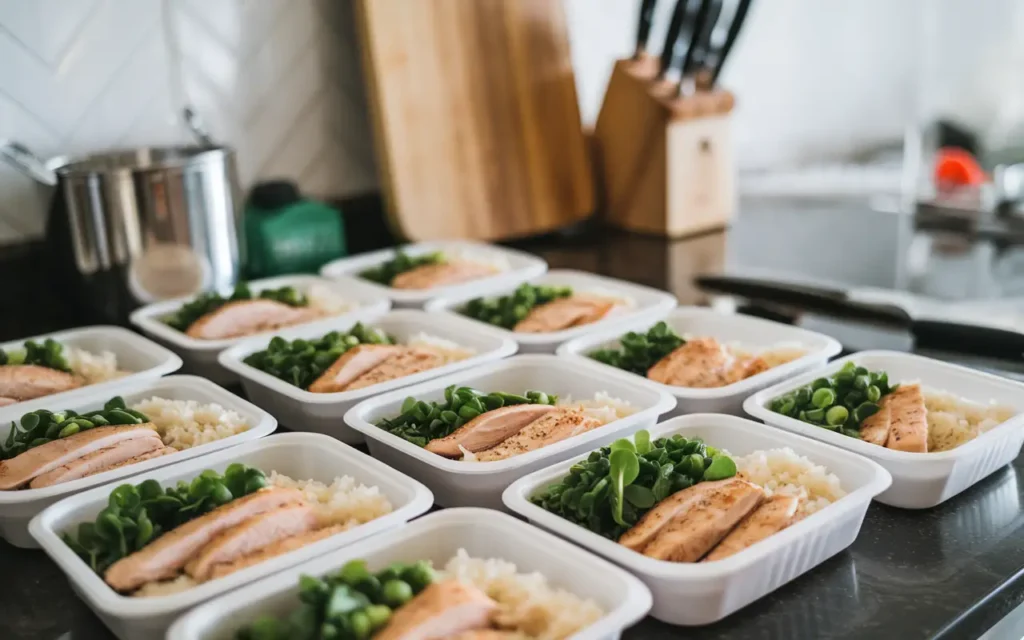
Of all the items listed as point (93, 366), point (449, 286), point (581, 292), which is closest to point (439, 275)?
point (449, 286)

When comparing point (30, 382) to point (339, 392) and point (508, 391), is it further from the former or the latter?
point (508, 391)

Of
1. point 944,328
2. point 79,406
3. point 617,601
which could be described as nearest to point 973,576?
→ point 617,601

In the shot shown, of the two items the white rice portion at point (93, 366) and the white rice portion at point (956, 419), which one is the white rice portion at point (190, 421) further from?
the white rice portion at point (956, 419)

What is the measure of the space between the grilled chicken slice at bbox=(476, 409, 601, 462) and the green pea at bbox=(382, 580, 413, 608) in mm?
306

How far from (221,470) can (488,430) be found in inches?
12.8

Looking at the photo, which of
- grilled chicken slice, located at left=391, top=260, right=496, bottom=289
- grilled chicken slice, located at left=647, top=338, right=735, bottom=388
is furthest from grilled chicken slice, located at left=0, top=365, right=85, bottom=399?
grilled chicken slice, located at left=647, top=338, right=735, bottom=388

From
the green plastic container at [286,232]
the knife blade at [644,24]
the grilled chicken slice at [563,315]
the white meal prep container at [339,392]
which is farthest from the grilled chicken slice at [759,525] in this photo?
the knife blade at [644,24]

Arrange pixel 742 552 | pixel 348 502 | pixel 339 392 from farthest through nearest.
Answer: pixel 339 392, pixel 348 502, pixel 742 552

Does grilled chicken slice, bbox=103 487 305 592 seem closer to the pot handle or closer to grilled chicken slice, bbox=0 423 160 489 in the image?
grilled chicken slice, bbox=0 423 160 489

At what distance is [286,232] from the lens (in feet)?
6.78

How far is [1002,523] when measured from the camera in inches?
44.6

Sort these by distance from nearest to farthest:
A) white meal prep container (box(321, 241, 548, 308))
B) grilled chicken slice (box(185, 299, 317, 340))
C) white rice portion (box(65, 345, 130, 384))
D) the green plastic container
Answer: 1. white rice portion (box(65, 345, 130, 384))
2. grilled chicken slice (box(185, 299, 317, 340))
3. white meal prep container (box(321, 241, 548, 308))
4. the green plastic container

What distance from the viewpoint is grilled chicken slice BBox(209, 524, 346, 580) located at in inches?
37.9

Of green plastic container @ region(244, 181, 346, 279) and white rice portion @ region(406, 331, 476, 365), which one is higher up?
green plastic container @ region(244, 181, 346, 279)
